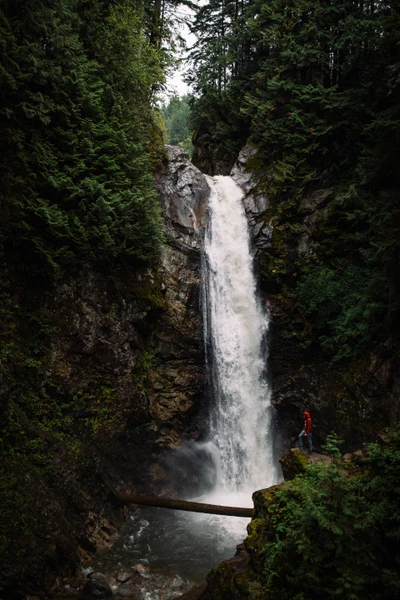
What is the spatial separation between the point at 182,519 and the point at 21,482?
536cm

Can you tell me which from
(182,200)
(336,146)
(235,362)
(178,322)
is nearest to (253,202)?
(182,200)

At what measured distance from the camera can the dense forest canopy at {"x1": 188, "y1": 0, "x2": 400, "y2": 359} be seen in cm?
1066

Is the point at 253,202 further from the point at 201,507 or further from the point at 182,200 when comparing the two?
the point at 201,507

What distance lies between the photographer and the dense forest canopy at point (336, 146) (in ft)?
35.0

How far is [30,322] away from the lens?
945cm

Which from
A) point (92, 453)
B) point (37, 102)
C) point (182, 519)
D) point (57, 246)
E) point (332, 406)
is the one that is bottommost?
point (182, 519)

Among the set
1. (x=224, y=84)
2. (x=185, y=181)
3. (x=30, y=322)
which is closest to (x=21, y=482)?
(x=30, y=322)

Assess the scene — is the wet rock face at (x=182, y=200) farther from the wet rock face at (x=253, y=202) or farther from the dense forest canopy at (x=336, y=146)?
the dense forest canopy at (x=336, y=146)

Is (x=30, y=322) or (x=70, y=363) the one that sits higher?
(x=30, y=322)

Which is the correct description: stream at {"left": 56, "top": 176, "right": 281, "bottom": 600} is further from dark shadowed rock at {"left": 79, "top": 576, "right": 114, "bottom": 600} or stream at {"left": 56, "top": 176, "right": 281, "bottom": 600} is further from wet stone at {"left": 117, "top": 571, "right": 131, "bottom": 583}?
dark shadowed rock at {"left": 79, "top": 576, "right": 114, "bottom": 600}

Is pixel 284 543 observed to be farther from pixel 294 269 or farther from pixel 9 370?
pixel 294 269

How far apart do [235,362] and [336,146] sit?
9.17m

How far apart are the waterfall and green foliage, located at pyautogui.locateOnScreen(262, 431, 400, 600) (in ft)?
23.5

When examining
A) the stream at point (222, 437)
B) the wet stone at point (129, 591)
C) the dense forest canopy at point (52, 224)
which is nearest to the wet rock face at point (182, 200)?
the stream at point (222, 437)
